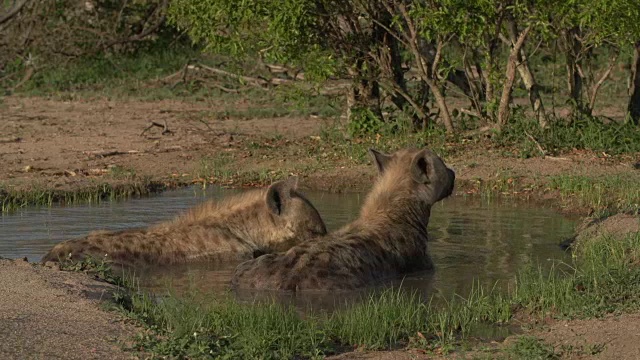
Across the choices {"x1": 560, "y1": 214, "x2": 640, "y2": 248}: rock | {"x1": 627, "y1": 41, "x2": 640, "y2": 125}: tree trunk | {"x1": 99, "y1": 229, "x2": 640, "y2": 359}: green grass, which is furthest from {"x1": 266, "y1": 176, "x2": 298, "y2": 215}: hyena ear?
{"x1": 627, "y1": 41, "x2": 640, "y2": 125}: tree trunk

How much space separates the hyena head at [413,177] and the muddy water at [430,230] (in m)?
0.49

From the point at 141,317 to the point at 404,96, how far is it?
7348mm

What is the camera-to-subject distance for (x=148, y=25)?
1881 centimetres

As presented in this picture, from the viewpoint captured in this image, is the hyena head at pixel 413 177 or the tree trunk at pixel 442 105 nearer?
the hyena head at pixel 413 177

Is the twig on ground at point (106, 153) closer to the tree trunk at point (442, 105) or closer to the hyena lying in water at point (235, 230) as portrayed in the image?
the tree trunk at point (442, 105)

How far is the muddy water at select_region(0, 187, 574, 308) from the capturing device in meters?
7.23

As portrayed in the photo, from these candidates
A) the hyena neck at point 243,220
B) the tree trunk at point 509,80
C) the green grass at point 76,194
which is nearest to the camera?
the hyena neck at point 243,220

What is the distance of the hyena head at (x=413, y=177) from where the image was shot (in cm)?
754

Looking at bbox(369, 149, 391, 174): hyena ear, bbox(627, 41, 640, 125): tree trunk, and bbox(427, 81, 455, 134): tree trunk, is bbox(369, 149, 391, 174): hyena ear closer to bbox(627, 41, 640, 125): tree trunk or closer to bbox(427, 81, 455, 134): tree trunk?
bbox(427, 81, 455, 134): tree trunk

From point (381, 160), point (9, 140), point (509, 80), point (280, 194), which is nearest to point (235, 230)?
point (280, 194)

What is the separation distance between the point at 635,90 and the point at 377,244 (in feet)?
21.0

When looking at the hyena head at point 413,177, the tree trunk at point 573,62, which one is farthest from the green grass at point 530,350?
the tree trunk at point 573,62

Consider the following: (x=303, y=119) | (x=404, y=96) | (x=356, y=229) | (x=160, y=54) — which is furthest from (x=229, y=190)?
(x=160, y=54)

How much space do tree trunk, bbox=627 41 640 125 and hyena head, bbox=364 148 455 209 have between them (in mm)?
5565
